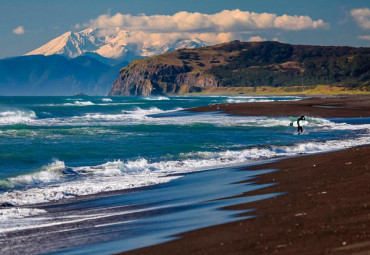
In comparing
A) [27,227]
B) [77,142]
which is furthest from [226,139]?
[27,227]

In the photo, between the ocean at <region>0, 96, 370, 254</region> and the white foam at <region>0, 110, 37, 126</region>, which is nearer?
the ocean at <region>0, 96, 370, 254</region>

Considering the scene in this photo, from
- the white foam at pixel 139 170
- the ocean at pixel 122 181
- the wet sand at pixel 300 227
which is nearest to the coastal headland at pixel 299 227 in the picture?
the wet sand at pixel 300 227

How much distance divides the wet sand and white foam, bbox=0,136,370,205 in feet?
26.6

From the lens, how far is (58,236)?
14.4 meters

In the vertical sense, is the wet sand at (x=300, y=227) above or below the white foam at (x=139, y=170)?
above

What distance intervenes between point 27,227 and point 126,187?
7.71 metres

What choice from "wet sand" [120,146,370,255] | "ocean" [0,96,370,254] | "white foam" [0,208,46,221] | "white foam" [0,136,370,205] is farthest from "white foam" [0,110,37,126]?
"wet sand" [120,146,370,255]

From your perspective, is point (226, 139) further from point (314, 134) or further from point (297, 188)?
point (297, 188)

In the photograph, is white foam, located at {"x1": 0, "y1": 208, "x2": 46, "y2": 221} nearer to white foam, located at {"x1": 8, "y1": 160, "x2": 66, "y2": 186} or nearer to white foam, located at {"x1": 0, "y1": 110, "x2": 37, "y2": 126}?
white foam, located at {"x1": 8, "y1": 160, "x2": 66, "y2": 186}

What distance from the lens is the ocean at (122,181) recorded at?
14211 mm

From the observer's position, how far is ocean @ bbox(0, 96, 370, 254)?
559 inches

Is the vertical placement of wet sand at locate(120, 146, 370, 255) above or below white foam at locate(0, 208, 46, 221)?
above

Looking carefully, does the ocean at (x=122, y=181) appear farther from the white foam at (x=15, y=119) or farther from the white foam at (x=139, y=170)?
the white foam at (x=15, y=119)

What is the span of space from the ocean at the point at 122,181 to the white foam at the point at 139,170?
46mm
